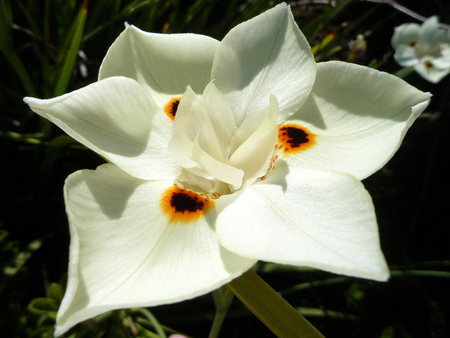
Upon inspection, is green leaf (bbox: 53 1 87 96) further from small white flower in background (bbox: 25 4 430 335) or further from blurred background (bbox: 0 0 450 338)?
small white flower in background (bbox: 25 4 430 335)

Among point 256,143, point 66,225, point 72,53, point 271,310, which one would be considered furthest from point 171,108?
point 66,225

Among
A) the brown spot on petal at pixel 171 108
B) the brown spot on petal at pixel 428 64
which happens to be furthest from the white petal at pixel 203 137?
the brown spot on petal at pixel 428 64

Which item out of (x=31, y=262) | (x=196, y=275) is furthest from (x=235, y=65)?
(x=31, y=262)

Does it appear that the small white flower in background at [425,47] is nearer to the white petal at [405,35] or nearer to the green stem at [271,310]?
the white petal at [405,35]

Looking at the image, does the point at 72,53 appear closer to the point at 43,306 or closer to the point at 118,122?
the point at 118,122

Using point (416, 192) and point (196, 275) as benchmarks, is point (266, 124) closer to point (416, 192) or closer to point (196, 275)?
point (196, 275)


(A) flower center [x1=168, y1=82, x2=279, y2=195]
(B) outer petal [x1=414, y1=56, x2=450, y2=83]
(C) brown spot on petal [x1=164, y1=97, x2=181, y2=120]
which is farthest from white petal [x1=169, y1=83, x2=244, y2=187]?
(B) outer petal [x1=414, y1=56, x2=450, y2=83]
